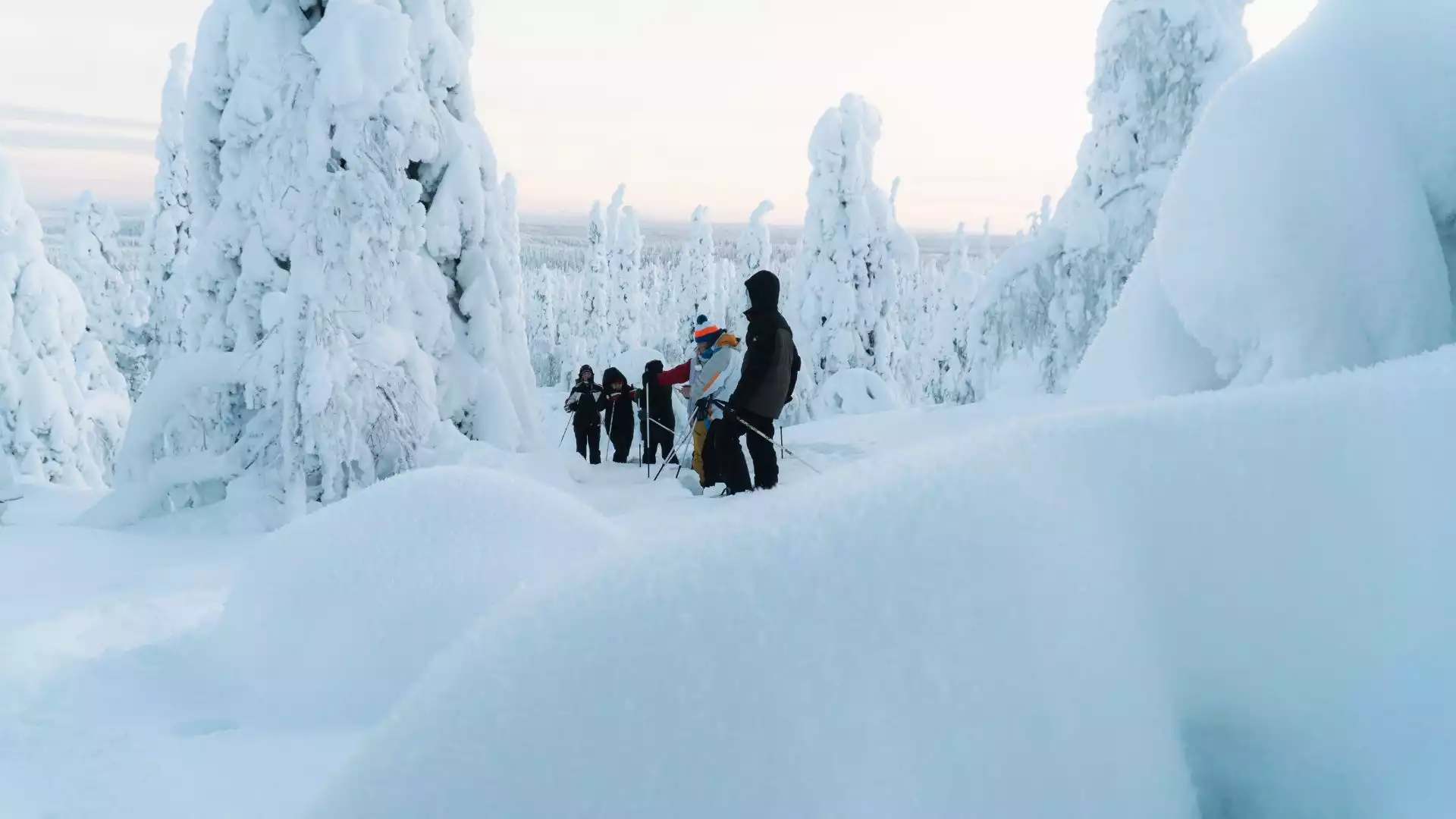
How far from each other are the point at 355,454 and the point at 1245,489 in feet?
30.4

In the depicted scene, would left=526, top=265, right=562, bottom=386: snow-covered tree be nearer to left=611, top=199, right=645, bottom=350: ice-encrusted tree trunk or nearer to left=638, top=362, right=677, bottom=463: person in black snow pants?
left=611, top=199, right=645, bottom=350: ice-encrusted tree trunk

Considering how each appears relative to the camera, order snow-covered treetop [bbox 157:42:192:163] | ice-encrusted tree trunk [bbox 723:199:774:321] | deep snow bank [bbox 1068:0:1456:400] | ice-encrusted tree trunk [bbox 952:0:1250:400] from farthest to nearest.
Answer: ice-encrusted tree trunk [bbox 723:199:774:321], snow-covered treetop [bbox 157:42:192:163], ice-encrusted tree trunk [bbox 952:0:1250:400], deep snow bank [bbox 1068:0:1456:400]

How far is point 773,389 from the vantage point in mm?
7270

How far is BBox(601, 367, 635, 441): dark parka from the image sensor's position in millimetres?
12531

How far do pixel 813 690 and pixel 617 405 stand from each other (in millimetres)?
11759

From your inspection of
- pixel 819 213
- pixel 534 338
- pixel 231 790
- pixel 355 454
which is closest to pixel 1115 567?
pixel 231 790

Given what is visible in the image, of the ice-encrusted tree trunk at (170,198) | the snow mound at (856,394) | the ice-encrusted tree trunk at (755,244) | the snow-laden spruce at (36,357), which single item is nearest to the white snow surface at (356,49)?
the snow mound at (856,394)

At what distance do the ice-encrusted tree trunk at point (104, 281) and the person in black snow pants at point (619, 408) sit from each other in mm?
32163

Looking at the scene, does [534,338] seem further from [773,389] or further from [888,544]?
[888,544]

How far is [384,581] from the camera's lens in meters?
3.42

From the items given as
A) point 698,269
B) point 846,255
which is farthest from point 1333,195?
point 698,269

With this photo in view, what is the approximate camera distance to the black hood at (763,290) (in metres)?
7.00

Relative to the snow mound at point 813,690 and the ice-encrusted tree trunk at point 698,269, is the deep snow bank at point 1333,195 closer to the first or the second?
the snow mound at point 813,690

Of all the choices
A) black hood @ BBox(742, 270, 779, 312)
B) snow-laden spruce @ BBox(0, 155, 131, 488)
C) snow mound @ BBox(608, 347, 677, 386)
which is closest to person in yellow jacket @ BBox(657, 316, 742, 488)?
black hood @ BBox(742, 270, 779, 312)
